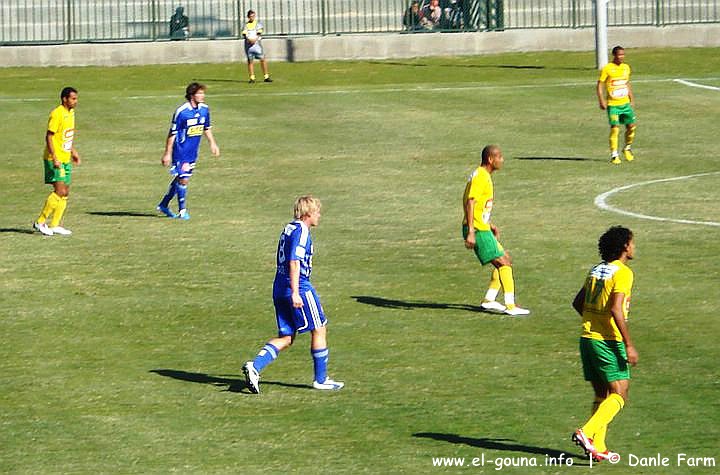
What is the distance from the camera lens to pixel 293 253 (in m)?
14.2

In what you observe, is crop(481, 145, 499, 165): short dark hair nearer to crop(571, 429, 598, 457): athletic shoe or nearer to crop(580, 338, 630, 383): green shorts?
crop(580, 338, 630, 383): green shorts

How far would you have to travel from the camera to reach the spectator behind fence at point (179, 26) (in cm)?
5100

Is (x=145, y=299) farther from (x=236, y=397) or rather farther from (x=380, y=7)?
(x=380, y=7)

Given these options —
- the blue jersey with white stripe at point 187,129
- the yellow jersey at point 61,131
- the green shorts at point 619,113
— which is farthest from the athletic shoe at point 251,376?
the green shorts at point 619,113

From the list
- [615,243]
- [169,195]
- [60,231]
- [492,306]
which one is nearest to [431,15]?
[169,195]

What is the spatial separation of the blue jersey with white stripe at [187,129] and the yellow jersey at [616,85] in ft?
30.2

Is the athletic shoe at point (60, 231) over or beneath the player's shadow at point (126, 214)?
beneath

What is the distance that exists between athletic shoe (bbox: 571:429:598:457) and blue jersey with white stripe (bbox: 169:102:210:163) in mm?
13372

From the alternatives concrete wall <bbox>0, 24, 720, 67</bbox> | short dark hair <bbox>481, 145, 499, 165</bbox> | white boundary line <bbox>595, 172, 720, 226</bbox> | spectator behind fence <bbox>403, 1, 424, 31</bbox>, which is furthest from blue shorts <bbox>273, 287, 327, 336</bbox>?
spectator behind fence <bbox>403, 1, 424, 31</bbox>

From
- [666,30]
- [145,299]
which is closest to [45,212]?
[145,299]

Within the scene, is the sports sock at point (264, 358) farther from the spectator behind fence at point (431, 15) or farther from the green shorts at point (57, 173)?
the spectator behind fence at point (431, 15)

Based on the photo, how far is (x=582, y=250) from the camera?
21797 millimetres

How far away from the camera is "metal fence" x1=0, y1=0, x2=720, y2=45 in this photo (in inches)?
2015

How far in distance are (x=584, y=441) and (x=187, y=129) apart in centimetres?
1352
